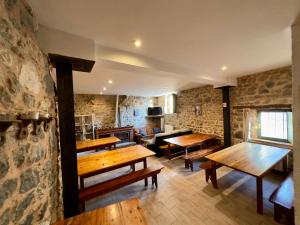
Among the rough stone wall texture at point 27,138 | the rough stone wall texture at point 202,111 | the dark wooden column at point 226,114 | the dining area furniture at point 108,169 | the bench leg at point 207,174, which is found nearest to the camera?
the rough stone wall texture at point 27,138

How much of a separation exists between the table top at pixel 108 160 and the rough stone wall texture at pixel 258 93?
284 cm

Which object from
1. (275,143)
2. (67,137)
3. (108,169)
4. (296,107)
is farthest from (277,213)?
(67,137)

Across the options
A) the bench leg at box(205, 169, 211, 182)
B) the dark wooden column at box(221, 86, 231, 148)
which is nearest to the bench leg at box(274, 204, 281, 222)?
the bench leg at box(205, 169, 211, 182)

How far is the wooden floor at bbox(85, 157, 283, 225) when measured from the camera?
1981 mm

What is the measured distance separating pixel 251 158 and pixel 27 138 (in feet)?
10.5

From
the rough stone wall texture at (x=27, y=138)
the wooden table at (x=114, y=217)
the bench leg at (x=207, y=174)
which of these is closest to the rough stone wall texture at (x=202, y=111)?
the bench leg at (x=207, y=174)

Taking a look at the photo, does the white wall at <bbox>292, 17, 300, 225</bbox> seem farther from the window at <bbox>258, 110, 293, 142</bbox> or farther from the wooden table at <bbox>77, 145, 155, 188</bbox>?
the window at <bbox>258, 110, 293, 142</bbox>

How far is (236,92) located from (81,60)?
4029 millimetres

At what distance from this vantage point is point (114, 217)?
1.33m

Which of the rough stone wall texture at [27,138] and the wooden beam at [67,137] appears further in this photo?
the wooden beam at [67,137]

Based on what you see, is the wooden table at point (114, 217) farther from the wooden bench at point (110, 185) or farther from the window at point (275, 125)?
the window at point (275, 125)

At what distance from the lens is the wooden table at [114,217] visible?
49.8 inches

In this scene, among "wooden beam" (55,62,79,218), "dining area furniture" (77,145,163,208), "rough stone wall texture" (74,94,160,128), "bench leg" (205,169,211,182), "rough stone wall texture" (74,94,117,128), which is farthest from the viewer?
"rough stone wall texture" (74,94,160,128)

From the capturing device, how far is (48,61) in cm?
152
